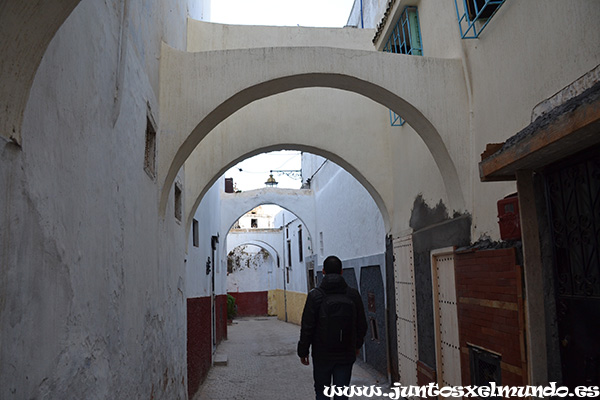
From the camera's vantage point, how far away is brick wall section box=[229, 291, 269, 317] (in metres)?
24.7

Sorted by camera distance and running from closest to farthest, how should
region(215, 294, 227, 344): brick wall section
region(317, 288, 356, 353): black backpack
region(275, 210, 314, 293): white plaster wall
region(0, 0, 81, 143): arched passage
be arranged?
region(0, 0, 81, 143): arched passage, region(317, 288, 356, 353): black backpack, region(215, 294, 227, 344): brick wall section, region(275, 210, 314, 293): white plaster wall

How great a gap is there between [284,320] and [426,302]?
1538cm

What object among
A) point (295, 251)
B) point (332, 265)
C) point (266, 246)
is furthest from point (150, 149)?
point (266, 246)

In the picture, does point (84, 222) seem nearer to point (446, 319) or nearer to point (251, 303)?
point (446, 319)

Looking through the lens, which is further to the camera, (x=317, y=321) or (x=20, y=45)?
(x=317, y=321)

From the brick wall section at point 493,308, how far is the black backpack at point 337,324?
1061 millimetres

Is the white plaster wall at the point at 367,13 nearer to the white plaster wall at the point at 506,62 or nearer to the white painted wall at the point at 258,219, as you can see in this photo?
the white plaster wall at the point at 506,62

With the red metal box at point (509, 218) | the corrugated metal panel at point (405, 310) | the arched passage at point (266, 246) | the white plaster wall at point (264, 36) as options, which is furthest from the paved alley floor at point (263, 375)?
the arched passage at point (266, 246)

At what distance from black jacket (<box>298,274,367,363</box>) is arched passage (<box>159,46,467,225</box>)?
143 centimetres

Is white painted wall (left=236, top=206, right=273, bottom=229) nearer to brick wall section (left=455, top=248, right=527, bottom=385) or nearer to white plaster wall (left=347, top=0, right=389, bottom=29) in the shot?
white plaster wall (left=347, top=0, right=389, bottom=29)

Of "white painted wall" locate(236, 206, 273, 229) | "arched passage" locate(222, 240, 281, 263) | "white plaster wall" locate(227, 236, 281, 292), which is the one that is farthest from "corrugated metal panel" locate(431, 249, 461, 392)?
"white painted wall" locate(236, 206, 273, 229)

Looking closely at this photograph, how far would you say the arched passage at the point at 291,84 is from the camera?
14.3ft

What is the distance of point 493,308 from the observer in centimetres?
367

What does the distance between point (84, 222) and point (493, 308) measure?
9.65 ft
